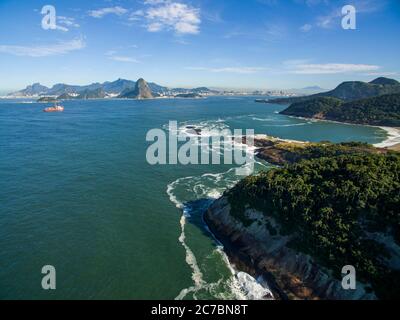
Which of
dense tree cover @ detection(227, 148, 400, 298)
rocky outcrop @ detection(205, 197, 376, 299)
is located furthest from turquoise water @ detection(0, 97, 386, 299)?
dense tree cover @ detection(227, 148, 400, 298)

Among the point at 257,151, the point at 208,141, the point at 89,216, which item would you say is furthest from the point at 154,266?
the point at 208,141

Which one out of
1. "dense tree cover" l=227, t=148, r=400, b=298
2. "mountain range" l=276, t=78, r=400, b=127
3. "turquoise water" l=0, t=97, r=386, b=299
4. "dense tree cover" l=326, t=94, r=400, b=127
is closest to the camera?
"dense tree cover" l=227, t=148, r=400, b=298

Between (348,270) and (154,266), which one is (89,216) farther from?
(348,270)

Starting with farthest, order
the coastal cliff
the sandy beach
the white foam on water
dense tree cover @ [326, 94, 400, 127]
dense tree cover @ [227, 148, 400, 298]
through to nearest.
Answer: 1. dense tree cover @ [326, 94, 400, 127]
2. the white foam on water
3. the sandy beach
4. dense tree cover @ [227, 148, 400, 298]
5. the coastal cliff

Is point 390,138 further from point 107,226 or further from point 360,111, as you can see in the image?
point 107,226

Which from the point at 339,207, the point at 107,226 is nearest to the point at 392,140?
the point at 339,207

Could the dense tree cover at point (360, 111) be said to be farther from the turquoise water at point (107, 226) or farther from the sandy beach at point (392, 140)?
the turquoise water at point (107, 226)

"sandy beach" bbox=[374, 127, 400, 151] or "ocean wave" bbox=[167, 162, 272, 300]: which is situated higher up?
"sandy beach" bbox=[374, 127, 400, 151]

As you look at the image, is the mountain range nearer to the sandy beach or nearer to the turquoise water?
the sandy beach

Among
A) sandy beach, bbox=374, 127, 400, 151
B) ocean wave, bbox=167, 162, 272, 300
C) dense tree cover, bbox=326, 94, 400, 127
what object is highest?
dense tree cover, bbox=326, 94, 400, 127

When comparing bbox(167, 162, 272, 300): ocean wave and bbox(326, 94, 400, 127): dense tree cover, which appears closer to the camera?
bbox(167, 162, 272, 300): ocean wave
